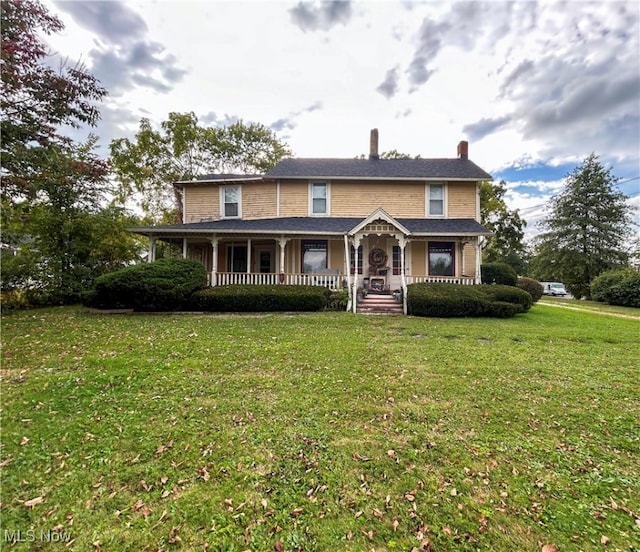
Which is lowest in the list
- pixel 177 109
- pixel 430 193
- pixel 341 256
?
pixel 341 256

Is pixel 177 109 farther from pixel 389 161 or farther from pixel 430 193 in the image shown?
pixel 430 193

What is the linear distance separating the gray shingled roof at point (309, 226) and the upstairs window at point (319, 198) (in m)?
0.54

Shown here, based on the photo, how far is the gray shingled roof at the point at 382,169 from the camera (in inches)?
635

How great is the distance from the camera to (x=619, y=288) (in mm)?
19109

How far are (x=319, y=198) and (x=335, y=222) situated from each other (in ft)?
6.60

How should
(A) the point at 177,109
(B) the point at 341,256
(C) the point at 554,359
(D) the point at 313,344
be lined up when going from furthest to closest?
(A) the point at 177,109, (B) the point at 341,256, (D) the point at 313,344, (C) the point at 554,359

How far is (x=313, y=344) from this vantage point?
7.17m

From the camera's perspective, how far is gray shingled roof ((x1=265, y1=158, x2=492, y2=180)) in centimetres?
1612

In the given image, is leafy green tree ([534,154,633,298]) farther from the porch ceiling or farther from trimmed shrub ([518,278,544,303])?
the porch ceiling

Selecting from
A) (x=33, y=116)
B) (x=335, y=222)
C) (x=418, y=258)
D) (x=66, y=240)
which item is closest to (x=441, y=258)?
(x=418, y=258)

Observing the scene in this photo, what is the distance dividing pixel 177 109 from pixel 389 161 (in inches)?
743

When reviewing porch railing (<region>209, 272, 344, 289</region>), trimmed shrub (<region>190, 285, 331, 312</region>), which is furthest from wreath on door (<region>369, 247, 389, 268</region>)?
trimmed shrub (<region>190, 285, 331, 312</region>)

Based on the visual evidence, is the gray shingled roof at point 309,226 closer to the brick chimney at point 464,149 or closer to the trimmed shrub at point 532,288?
the trimmed shrub at point 532,288

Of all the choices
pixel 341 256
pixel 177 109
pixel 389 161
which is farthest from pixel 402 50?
pixel 177 109
